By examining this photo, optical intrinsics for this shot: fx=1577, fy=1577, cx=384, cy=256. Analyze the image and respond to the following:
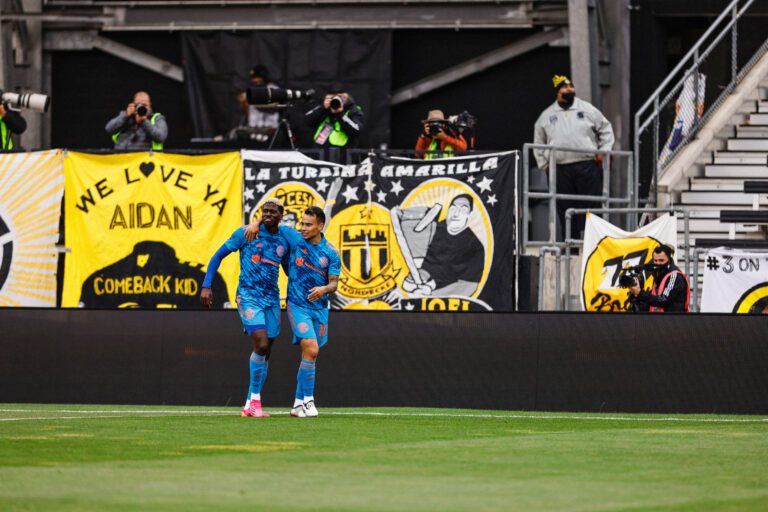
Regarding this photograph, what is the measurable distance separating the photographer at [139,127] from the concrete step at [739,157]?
895cm

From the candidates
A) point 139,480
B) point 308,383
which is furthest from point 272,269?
point 139,480

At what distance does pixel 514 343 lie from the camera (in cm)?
1847

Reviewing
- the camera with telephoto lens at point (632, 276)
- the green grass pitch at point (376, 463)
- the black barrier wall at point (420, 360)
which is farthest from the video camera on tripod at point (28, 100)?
the camera with telephoto lens at point (632, 276)

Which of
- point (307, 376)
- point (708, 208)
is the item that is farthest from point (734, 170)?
point (307, 376)

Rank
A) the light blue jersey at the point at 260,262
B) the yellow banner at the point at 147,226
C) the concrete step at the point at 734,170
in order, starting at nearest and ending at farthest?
→ the light blue jersey at the point at 260,262, the yellow banner at the point at 147,226, the concrete step at the point at 734,170

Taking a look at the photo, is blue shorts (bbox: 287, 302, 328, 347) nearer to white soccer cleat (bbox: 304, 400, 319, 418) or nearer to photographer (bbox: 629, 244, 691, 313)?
white soccer cleat (bbox: 304, 400, 319, 418)

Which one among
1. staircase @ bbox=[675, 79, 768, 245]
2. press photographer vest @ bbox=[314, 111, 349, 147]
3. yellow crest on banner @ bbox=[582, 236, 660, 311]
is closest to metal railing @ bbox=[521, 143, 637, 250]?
yellow crest on banner @ bbox=[582, 236, 660, 311]

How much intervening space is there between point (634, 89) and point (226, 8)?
7146mm

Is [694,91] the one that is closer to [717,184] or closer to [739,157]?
[739,157]

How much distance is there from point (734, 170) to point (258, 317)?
1125 cm

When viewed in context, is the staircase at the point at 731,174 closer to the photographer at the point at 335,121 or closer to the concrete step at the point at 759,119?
the concrete step at the point at 759,119

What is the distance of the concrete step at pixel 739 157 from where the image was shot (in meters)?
24.8

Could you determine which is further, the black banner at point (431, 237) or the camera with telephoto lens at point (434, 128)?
the camera with telephoto lens at point (434, 128)

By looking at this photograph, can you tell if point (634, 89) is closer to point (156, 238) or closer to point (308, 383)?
point (156, 238)
